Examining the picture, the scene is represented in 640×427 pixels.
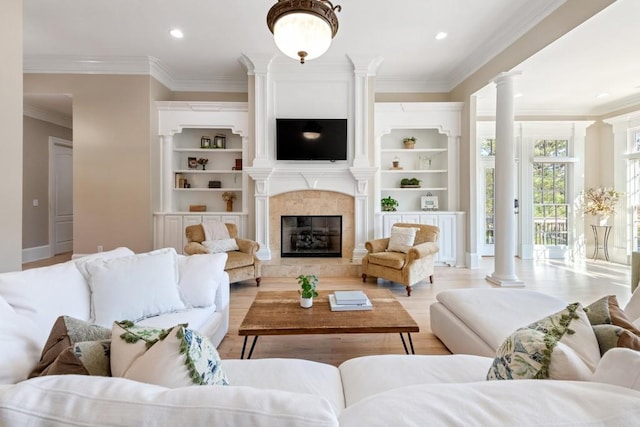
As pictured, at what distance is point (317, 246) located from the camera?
5.36 m

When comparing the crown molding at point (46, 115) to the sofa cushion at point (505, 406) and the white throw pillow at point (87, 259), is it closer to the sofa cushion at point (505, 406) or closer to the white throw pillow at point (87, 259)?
the white throw pillow at point (87, 259)

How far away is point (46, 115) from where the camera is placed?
6.08m

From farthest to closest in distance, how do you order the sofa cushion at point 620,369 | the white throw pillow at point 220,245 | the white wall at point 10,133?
the white throw pillow at point 220,245 → the white wall at point 10,133 → the sofa cushion at point 620,369

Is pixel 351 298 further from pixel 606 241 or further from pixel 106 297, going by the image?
pixel 606 241

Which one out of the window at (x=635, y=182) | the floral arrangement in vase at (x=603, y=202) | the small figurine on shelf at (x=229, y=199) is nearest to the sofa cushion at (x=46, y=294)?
the small figurine on shelf at (x=229, y=199)

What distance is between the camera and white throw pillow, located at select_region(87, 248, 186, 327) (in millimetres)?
1819

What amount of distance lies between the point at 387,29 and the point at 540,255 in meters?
5.26

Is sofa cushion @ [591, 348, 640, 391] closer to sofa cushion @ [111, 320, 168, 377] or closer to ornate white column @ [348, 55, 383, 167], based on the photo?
sofa cushion @ [111, 320, 168, 377]

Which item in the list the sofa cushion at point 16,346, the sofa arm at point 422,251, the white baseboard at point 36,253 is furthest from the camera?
the white baseboard at point 36,253

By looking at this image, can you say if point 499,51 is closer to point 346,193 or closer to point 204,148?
point 346,193

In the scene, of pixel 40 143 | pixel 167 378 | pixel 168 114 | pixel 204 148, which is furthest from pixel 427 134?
pixel 40 143

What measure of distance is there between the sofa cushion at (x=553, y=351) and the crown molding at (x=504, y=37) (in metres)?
3.71

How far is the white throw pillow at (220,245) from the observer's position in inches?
165

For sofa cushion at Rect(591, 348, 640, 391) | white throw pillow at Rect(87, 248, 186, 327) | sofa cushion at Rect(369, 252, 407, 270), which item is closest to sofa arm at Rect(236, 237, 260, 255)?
sofa cushion at Rect(369, 252, 407, 270)
